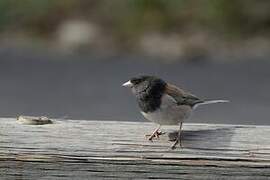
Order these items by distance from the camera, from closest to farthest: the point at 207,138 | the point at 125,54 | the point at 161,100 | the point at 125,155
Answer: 1. the point at 125,155
2. the point at 207,138
3. the point at 161,100
4. the point at 125,54

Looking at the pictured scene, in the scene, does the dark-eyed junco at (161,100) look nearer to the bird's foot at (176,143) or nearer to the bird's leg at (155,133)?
the bird's leg at (155,133)

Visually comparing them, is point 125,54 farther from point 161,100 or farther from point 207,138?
point 207,138

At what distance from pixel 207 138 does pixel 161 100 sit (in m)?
0.49

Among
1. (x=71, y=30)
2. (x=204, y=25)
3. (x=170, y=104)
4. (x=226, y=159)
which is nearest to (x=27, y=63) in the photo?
(x=71, y=30)

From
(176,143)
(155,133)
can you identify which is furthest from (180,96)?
(176,143)

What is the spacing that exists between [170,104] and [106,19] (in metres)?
8.60

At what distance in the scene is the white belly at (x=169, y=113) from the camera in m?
2.27

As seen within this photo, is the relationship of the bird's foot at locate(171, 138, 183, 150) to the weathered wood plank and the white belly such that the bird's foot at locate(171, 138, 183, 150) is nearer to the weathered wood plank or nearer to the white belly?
the weathered wood plank

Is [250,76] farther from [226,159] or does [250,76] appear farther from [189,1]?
[226,159]

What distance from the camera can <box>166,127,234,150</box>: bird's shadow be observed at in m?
1.77

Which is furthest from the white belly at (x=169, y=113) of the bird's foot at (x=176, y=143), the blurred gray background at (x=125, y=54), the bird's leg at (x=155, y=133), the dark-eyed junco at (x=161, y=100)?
the blurred gray background at (x=125, y=54)

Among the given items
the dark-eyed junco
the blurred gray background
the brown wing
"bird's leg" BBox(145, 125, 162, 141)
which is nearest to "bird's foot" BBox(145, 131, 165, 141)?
"bird's leg" BBox(145, 125, 162, 141)

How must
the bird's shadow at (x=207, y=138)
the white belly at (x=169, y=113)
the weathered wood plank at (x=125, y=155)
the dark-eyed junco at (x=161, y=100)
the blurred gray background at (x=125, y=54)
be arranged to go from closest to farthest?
the weathered wood plank at (x=125, y=155) → the bird's shadow at (x=207, y=138) → the dark-eyed junco at (x=161, y=100) → the white belly at (x=169, y=113) → the blurred gray background at (x=125, y=54)

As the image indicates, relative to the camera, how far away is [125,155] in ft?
5.64
